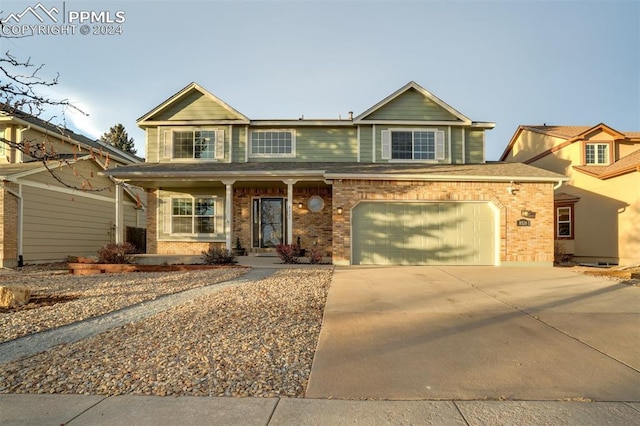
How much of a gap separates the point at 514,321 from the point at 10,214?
15036 millimetres

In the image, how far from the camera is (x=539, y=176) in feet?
39.9

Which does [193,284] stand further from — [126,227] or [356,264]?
[126,227]

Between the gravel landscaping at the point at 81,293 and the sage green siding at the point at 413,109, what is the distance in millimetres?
8158

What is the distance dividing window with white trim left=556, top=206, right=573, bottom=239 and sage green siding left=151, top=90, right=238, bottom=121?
15419 mm

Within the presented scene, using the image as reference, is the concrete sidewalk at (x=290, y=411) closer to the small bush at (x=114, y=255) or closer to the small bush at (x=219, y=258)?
the small bush at (x=219, y=258)

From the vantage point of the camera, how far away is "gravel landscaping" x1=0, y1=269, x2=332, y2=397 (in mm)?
3531

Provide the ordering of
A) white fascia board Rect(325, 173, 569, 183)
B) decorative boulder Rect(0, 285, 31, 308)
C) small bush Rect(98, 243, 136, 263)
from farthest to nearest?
small bush Rect(98, 243, 136, 263)
white fascia board Rect(325, 173, 569, 183)
decorative boulder Rect(0, 285, 31, 308)

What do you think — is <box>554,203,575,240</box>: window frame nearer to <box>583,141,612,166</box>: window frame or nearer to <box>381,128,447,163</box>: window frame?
<box>583,141,612,166</box>: window frame

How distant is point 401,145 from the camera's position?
48.5 ft

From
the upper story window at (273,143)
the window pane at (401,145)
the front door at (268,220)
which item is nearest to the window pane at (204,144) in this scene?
the upper story window at (273,143)

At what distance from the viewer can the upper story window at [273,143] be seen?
15086 mm

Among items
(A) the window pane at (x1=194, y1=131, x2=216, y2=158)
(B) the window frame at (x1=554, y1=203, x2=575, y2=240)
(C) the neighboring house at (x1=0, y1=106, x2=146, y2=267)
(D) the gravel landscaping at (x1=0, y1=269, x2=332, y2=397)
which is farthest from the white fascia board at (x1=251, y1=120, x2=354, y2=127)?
(B) the window frame at (x1=554, y1=203, x2=575, y2=240)

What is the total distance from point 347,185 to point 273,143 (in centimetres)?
450

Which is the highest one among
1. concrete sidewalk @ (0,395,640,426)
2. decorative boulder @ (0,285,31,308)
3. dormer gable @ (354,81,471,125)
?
dormer gable @ (354,81,471,125)
